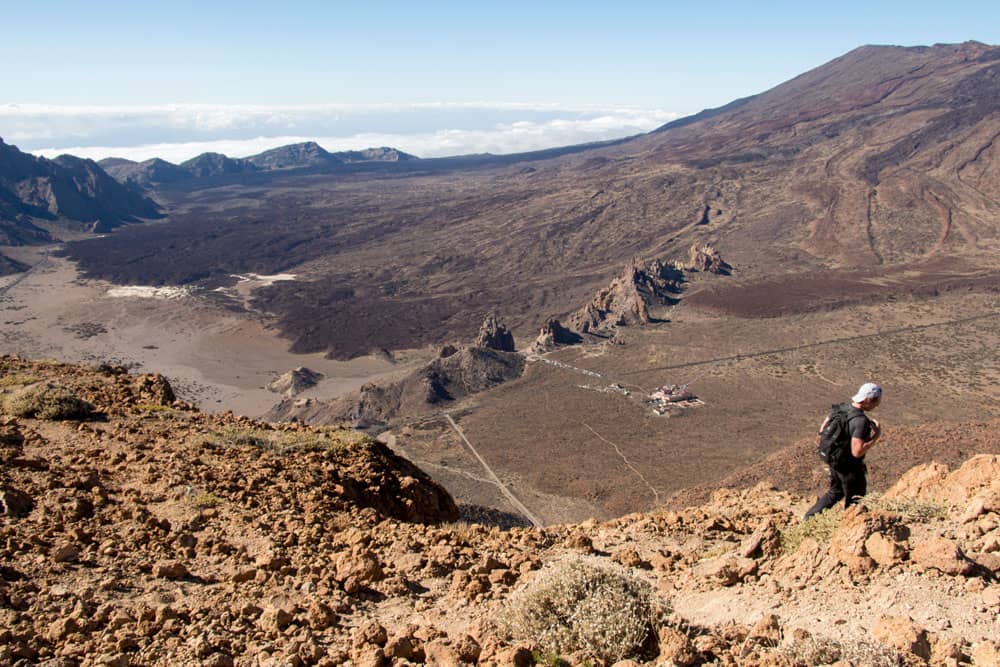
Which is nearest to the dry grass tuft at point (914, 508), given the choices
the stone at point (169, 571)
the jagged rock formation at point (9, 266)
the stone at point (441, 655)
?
the stone at point (441, 655)

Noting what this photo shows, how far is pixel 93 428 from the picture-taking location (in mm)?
8164

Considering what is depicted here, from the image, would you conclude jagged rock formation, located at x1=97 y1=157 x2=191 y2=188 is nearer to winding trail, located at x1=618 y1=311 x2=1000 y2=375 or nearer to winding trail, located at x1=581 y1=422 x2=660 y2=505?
winding trail, located at x1=618 y1=311 x2=1000 y2=375

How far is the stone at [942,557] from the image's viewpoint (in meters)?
4.14

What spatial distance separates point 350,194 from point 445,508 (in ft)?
420

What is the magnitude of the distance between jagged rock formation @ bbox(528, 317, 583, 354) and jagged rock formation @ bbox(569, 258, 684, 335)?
1.66 metres

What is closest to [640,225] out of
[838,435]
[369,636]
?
[838,435]

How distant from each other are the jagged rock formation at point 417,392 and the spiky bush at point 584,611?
25.9m

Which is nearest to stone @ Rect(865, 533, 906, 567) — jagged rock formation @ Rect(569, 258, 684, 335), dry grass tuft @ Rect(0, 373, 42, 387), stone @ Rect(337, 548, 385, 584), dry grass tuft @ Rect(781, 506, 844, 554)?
dry grass tuft @ Rect(781, 506, 844, 554)

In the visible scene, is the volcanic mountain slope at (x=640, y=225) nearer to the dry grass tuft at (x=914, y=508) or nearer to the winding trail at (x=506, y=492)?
the winding trail at (x=506, y=492)

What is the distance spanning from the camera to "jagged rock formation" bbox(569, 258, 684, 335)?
42.6 meters

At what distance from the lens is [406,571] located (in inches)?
215

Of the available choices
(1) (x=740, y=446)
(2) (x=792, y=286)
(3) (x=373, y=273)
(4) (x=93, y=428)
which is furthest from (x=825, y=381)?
(3) (x=373, y=273)

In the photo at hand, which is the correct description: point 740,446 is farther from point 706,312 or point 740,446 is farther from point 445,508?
point 706,312

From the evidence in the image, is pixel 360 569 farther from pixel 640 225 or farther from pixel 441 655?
pixel 640 225
